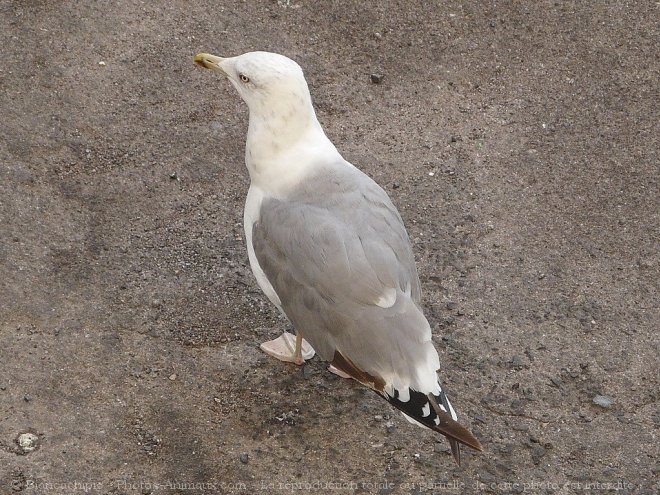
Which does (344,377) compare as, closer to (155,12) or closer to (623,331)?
(623,331)

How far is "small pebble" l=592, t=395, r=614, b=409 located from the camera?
168 inches

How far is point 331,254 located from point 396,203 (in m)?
1.53

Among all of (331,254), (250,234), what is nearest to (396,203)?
(250,234)

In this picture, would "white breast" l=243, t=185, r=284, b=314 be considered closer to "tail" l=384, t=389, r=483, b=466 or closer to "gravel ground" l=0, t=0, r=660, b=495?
"gravel ground" l=0, t=0, r=660, b=495

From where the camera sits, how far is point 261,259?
13.0ft

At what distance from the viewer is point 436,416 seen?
3.61 m

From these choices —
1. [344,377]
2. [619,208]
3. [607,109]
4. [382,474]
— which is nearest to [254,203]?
[344,377]

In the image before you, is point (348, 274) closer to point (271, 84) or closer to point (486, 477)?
point (271, 84)

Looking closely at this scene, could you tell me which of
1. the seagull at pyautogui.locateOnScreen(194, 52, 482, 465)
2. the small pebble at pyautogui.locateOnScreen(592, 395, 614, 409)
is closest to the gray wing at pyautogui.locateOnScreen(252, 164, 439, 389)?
the seagull at pyautogui.locateOnScreen(194, 52, 482, 465)

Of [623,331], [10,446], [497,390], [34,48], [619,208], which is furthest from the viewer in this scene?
[34,48]

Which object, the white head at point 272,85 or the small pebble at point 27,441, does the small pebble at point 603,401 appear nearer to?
the white head at point 272,85

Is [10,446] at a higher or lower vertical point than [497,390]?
lower

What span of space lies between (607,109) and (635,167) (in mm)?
508

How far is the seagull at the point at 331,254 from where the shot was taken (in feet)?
12.0
